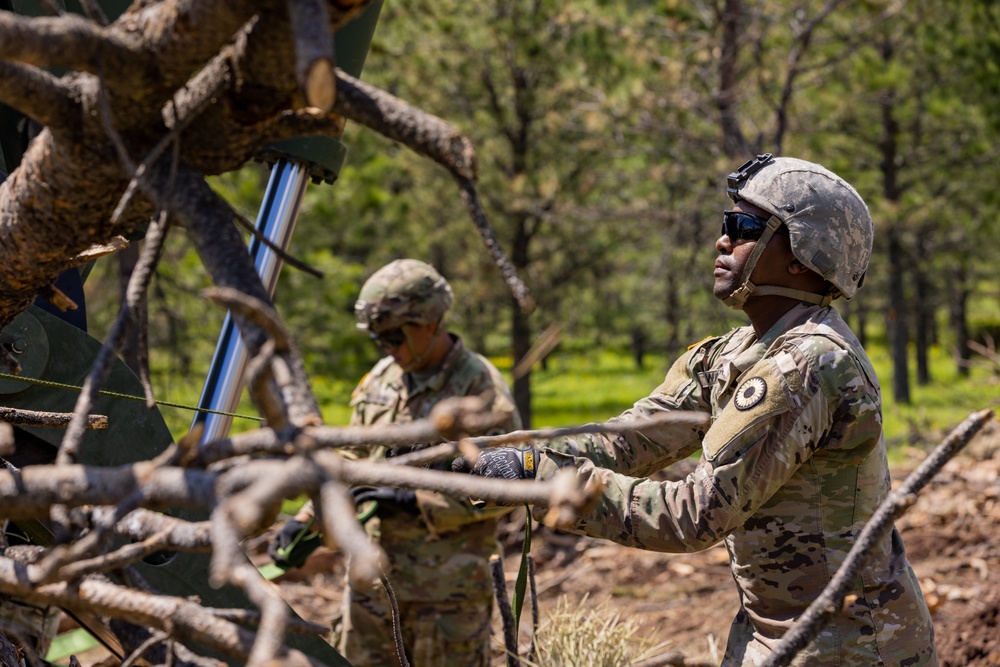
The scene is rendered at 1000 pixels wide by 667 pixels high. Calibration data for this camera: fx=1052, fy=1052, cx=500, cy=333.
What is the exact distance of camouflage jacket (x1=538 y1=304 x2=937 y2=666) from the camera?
255 cm

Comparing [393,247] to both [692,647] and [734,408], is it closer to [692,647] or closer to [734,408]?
[692,647]

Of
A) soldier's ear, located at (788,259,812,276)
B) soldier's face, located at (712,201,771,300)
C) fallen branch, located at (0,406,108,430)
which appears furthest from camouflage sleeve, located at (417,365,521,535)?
fallen branch, located at (0,406,108,430)

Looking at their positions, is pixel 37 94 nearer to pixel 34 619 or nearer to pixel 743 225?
pixel 743 225

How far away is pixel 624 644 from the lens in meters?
3.39

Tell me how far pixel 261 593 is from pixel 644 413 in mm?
1970

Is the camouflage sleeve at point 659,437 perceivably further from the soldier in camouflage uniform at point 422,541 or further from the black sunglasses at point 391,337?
the black sunglasses at point 391,337

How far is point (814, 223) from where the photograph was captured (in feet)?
9.33

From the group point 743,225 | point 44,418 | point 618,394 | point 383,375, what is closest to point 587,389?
point 618,394

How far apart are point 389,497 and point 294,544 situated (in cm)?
50

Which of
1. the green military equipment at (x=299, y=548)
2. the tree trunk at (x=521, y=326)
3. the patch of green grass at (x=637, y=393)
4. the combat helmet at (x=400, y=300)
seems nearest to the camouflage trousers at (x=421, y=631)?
the green military equipment at (x=299, y=548)

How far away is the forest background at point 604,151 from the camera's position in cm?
1068

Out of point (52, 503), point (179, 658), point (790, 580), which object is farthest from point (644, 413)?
point (52, 503)

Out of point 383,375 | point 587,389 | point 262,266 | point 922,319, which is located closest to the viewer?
point 262,266

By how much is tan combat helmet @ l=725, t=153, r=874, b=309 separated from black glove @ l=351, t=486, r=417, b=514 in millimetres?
2307
